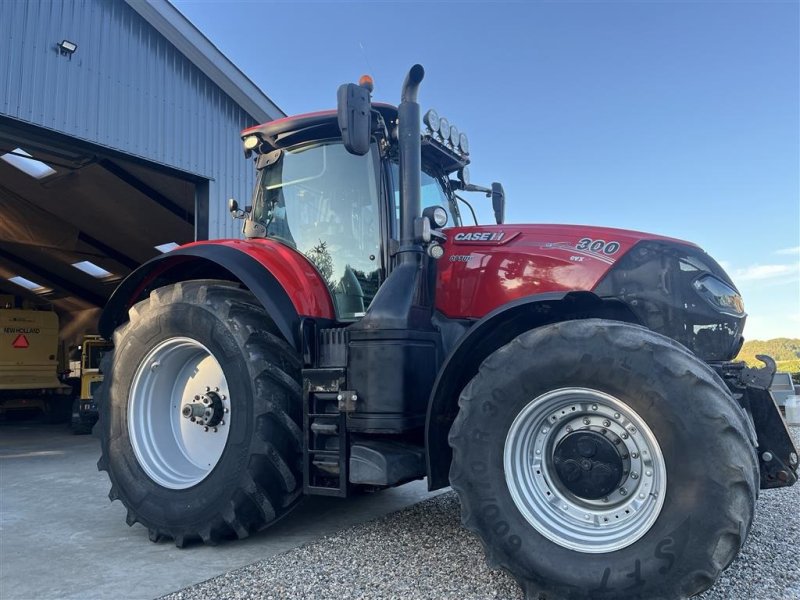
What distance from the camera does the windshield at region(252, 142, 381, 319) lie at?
3.69 meters

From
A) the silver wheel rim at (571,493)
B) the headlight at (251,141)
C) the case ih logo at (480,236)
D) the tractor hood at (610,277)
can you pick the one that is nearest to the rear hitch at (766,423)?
the tractor hood at (610,277)

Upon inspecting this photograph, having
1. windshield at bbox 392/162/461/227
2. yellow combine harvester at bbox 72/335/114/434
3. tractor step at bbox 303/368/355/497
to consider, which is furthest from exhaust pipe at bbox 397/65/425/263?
yellow combine harvester at bbox 72/335/114/434

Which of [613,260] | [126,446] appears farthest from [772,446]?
[126,446]

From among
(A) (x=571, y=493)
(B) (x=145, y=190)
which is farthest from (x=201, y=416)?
(B) (x=145, y=190)

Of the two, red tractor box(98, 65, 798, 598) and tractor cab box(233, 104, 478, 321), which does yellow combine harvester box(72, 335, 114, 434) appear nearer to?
red tractor box(98, 65, 798, 598)

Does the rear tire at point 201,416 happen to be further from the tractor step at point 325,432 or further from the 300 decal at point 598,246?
the 300 decal at point 598,246

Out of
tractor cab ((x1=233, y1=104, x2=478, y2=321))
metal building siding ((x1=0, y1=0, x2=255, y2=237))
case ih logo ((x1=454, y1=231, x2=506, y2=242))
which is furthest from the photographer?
metal building siding ((x1=0, y1=0, x2=255, y2=237))

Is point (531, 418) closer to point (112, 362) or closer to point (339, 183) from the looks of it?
point (339, 183)

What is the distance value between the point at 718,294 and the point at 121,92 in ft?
23.2

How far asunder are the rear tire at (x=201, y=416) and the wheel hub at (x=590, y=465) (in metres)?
1.54

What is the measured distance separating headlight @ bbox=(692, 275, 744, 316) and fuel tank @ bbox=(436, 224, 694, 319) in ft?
0.85

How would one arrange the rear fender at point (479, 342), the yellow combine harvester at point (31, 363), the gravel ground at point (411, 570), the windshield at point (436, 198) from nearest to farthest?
the gravel ground at point (411, 570), the rear fender at point (479, 342), the windshield at point (436, 198), the yellow combine harvester at point (31, 363)

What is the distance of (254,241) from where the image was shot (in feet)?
13.4

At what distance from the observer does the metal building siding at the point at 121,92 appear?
20.8ft
